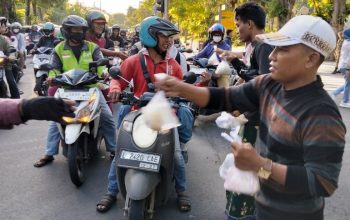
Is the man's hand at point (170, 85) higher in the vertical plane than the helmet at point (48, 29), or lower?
lower

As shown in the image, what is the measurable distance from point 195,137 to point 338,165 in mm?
4894

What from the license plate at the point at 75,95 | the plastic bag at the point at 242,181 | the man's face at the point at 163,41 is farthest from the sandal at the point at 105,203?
the plastic bag at the point at 242,181

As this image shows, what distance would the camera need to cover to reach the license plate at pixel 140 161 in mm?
3197

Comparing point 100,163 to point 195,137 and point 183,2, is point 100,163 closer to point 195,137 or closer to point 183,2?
point 195,137

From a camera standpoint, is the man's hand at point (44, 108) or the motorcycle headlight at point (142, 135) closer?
the man's hand at point (44, 108)

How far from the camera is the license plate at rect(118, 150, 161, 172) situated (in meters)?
3.20

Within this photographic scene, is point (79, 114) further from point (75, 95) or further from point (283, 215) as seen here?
point (283, 215)

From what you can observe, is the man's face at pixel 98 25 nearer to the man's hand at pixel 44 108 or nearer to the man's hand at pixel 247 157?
the man's hand at pixel 44 108

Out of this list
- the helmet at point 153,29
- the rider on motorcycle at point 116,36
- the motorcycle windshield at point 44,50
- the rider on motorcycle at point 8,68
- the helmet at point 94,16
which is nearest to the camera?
the helmet at point 153,29

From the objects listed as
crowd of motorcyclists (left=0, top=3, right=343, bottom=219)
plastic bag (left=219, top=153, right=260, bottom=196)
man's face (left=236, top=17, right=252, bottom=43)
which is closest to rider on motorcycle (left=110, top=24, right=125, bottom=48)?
crowd of motorcyclists (left=0, top=3, right=343, bottom=219)

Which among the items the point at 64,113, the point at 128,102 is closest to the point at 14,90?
the point at 128,102

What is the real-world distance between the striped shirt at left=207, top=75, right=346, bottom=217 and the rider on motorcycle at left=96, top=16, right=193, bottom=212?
5.57 ft

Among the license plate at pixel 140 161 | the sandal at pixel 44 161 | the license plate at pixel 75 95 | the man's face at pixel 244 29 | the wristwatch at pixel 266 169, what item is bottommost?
the sandal at pixel 44 161

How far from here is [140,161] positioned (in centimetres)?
322
